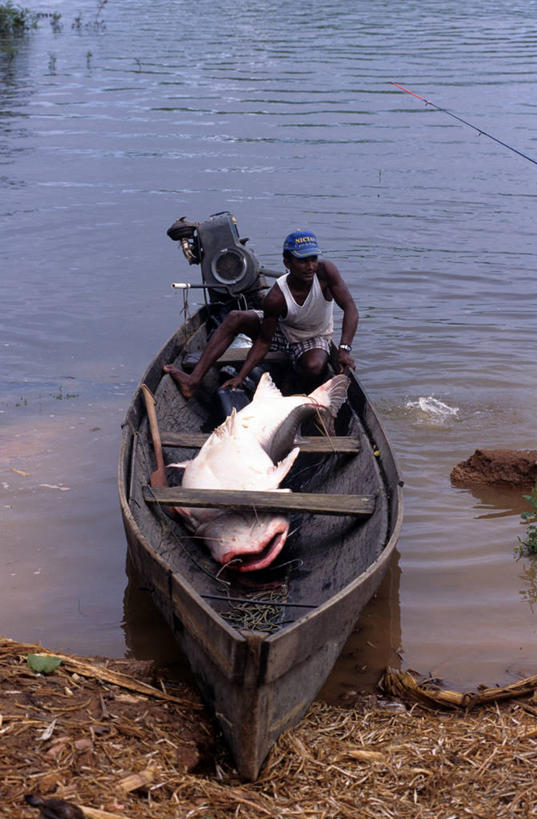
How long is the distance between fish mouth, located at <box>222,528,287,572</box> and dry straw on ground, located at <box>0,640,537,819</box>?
79 cm

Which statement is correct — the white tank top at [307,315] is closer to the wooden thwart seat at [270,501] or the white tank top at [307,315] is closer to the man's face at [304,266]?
the man's face at [304,266]

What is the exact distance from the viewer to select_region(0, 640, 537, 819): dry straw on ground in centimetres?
322

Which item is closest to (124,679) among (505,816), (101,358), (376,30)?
(505,816)

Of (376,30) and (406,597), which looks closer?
(406,597)

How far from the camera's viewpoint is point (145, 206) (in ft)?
51.8

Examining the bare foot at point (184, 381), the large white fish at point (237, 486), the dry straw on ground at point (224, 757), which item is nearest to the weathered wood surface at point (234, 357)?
the bare foot at point (184, 381)

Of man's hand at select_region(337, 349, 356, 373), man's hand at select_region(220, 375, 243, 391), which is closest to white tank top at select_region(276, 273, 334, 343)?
man's hand at select_region(337, 349, 356, 373)

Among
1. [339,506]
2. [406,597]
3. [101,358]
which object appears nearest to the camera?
[339,506]

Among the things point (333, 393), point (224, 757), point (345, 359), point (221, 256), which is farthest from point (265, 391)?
point (224, 757)

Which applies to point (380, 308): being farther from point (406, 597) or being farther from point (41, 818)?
point (41, 818)

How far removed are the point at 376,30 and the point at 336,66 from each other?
6.46m

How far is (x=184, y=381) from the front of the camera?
704 centimetres

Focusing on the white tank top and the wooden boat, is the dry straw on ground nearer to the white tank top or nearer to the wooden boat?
the wooden boat

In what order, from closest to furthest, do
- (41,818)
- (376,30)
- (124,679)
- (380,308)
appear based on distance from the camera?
1. (41,818)
2. (124,679)
3. (380,308)
4. (376,30)
